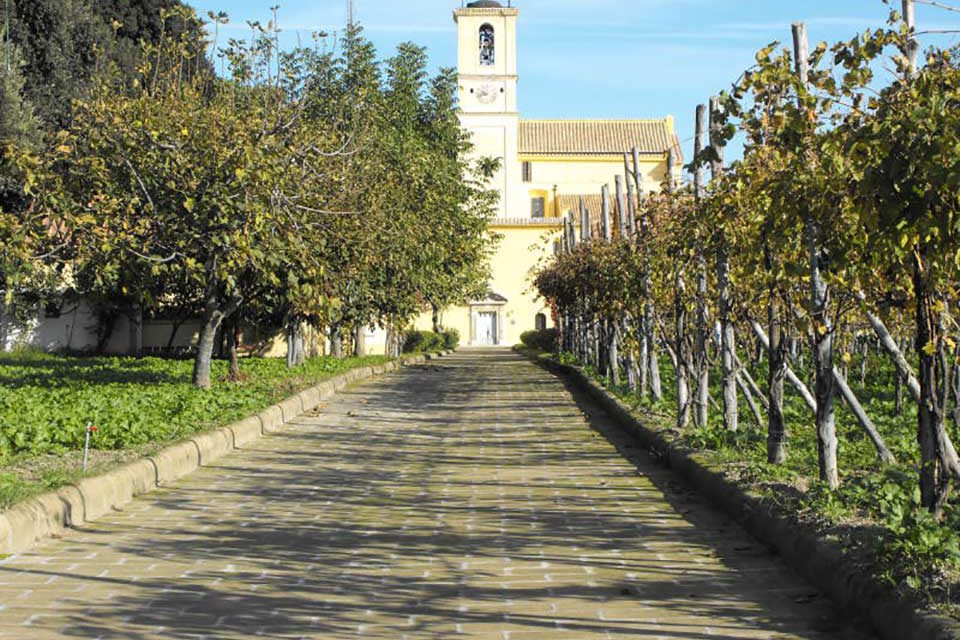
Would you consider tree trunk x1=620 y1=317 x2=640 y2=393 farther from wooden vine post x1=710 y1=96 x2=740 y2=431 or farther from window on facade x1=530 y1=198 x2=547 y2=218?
window on facade x1=530 y1=198 x2=547 y2=218

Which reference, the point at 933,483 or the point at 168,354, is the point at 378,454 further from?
the point at 168,354

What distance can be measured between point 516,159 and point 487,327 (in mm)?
13553

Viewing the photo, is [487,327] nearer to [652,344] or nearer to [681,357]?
[652,344]

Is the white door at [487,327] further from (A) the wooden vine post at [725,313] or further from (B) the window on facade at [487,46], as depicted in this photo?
(A) the wooden vine post at [725,313]

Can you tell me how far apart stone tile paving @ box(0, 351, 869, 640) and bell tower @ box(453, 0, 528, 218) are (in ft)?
225

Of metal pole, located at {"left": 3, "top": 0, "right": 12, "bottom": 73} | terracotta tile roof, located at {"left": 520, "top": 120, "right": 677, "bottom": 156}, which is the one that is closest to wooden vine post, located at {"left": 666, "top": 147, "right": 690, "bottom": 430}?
metal pole, located at {"left": 3, "top": 0, "right": 12, "bottom": 73}

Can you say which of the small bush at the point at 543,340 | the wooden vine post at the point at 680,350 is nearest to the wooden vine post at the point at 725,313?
the wooden vine post at the point at 680,350

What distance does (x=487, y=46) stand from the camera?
79688 millimetres

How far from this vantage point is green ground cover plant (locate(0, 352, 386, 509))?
9.90 metres

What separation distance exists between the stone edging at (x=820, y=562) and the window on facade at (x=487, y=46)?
70140mm

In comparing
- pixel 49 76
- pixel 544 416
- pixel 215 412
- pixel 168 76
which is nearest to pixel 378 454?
pixel 215 412

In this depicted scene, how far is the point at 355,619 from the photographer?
5.90 meters

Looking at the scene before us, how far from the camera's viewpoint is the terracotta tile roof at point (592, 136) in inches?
3332

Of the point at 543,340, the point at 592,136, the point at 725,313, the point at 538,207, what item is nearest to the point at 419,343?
the point at 543,340
